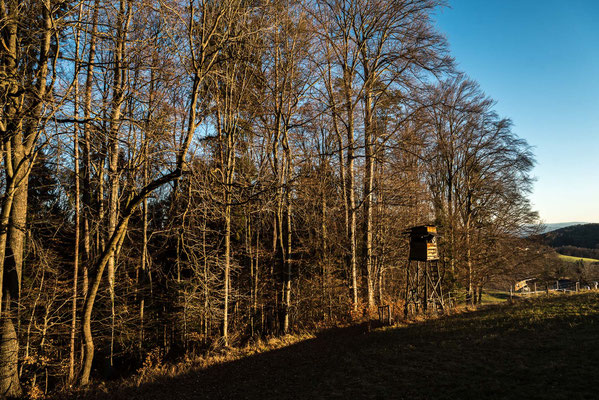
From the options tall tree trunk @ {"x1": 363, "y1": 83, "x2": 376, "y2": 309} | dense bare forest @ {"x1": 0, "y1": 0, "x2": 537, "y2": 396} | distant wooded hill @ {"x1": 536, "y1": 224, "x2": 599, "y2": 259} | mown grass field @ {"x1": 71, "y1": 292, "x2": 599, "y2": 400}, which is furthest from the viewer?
distant wooded hill @ {"x1": 536, "y1": 224, "x2": 599, "y2": 259}

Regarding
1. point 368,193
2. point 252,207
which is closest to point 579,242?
point 368,193

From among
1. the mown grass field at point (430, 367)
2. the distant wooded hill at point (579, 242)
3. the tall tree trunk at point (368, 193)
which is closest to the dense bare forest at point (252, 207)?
the tall tree trunk at point (368, 193)

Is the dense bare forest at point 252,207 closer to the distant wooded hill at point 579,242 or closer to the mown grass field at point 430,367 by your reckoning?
the mown grass field at point 430,367

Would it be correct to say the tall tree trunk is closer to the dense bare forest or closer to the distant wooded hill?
the dense bare forest

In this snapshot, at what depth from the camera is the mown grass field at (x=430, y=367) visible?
6.04m

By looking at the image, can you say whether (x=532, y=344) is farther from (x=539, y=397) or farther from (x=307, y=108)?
(x=307, y=108)

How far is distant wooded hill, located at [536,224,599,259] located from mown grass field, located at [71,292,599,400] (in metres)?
59.7

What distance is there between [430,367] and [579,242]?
80.2m

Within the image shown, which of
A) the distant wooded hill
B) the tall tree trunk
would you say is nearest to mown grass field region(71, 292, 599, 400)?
the tall tree trunk

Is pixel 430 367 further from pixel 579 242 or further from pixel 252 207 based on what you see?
pixel 579 242

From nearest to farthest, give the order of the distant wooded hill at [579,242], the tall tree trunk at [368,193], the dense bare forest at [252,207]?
the dense bare forest at [252,207]
the tall tree trunk at [368,193]
the distant wooded hill at [579,242]

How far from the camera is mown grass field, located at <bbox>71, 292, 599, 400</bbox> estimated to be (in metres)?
6.04

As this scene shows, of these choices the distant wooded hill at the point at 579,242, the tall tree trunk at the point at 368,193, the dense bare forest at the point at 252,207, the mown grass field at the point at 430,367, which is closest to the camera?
the mown grass field at the point at 430,367

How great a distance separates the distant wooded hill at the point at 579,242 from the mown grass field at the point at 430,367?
59.7m
